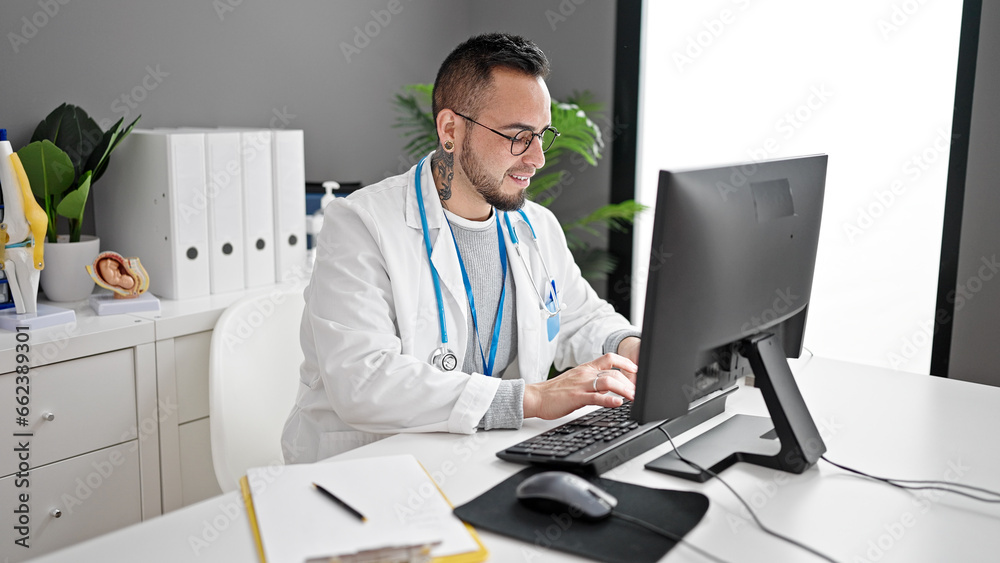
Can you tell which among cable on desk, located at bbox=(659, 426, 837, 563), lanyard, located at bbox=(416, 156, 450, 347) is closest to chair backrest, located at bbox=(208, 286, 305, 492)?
lanyard, located at bbox=(416, 156, 450, 347)

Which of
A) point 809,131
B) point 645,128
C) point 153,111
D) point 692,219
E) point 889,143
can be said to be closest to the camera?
point 692,219

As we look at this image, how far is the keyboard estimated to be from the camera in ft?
3.78

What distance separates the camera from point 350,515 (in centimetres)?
96

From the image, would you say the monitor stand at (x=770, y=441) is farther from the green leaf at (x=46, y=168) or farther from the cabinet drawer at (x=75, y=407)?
the green leaf at (x=46, y=168)

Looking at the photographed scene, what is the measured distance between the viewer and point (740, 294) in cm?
115

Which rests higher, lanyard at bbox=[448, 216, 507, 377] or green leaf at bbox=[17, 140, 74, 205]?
green leaf at bbox=[17, 140, 74, 205]

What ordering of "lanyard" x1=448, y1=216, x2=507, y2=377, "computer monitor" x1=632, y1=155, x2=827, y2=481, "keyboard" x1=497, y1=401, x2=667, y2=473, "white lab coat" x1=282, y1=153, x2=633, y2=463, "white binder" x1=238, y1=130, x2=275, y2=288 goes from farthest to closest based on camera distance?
"white binder" x1=238, y1=130, x2=275, y2=288
"lanyard" x1=448, y1=216, x2=507, y2=377
"white lab coat" x1=282, y1=153, x2=633, y2=463
"keyboard" x1=497, y1=401, x2=667, y2=473
"computer monitor" x1=632, y1=155, x2=827, y2=481

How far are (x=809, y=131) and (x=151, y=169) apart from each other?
2.04 m

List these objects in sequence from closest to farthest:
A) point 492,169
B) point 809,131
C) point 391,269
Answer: point 391,269 < point 492,169 < point 809,131

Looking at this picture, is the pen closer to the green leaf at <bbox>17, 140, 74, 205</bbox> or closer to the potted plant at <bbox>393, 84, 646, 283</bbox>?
the green leaf at <bbox>17, 140, 74, 205</bbox>

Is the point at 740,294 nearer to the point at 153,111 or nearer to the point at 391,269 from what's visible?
the point at 391,269

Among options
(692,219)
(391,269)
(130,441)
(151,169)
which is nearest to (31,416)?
(130,441)

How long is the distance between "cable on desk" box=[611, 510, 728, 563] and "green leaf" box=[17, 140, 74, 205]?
1635mm

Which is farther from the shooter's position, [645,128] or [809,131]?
[645,128]
